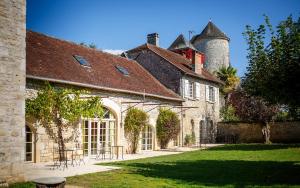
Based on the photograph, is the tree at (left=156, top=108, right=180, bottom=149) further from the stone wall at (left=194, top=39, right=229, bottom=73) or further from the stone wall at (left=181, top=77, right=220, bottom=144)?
the stone wall at (left=194, top=39, right=229, bottom=73)

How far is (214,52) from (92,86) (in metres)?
28.5

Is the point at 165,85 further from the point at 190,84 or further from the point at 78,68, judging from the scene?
the point at 78,68

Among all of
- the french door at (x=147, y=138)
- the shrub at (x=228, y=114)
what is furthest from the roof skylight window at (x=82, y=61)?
the shrub at (x=228, y=114)

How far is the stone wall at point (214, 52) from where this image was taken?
4188 centimetres

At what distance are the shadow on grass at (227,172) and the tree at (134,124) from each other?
544 cm

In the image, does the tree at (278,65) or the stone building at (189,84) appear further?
the stone building at (189,84)

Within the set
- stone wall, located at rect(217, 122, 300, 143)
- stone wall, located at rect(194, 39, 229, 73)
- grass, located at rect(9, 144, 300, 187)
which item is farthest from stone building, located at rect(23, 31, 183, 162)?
stone wall, located at rect(194, 39, 229, 73)

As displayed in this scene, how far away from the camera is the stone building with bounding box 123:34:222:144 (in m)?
24.4

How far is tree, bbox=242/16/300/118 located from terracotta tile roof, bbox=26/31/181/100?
725 centimetres

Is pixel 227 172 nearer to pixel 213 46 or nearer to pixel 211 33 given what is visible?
pixel 213 46

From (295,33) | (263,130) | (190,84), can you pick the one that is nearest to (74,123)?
(295,33)

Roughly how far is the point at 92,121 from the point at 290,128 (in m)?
17.2

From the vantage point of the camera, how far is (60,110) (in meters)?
14.0

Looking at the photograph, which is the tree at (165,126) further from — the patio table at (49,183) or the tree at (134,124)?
the patio table at (49,183)
